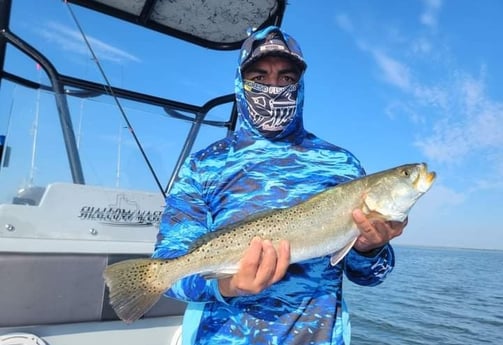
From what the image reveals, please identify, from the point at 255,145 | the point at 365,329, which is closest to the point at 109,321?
the point at 255,145

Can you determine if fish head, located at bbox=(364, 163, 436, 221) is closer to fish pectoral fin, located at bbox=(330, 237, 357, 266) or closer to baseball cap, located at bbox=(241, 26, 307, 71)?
fish pectoral fin, located at bbox=(330, 237, 357, 266)

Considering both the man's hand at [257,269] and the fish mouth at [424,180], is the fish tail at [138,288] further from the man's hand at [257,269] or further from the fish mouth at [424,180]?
the fish mouth at [424,180]

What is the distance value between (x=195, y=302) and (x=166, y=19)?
3.71 meters

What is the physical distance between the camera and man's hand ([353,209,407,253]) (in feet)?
7.63

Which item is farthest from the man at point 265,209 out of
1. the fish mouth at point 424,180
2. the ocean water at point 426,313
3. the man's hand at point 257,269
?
the ocean water at point 426,313

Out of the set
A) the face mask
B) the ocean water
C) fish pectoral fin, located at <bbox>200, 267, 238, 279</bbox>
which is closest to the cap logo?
the face mask

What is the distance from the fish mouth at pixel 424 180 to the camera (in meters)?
2.49

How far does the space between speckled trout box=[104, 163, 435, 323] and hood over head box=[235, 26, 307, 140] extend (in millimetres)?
585

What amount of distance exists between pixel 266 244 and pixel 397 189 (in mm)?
871

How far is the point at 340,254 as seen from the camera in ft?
7.68

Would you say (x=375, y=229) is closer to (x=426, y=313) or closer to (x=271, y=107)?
(x=271, y=107)

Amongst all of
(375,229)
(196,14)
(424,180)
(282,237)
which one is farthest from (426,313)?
(282,237)

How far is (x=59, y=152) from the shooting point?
13.1 ft

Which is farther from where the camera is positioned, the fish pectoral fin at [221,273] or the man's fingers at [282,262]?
the fish pectoral fin at [221,273]
